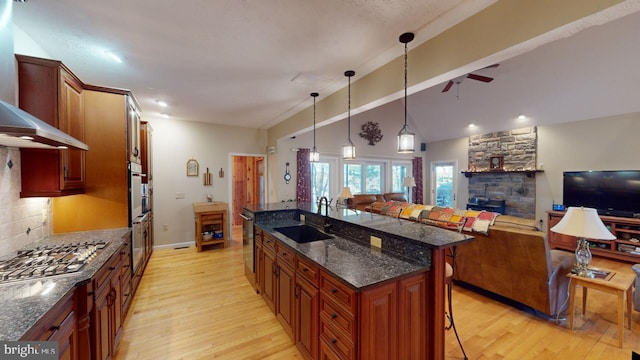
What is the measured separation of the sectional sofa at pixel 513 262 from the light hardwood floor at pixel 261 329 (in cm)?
20

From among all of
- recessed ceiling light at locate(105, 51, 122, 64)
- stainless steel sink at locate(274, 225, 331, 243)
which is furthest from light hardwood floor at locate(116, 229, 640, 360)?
recessed ceiling light at locate(105, 51, 122, 64)

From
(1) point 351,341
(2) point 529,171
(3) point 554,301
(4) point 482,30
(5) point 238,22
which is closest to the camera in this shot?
(1) point 351,341

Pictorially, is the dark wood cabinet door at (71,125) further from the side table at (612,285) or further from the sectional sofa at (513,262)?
the side table at (612,285)

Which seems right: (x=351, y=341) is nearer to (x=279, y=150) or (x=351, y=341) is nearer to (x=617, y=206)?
(x=279, y=150)

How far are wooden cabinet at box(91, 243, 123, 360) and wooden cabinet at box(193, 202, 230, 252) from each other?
2727 mm

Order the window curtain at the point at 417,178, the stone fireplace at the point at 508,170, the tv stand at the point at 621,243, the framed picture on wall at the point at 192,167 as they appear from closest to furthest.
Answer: the tv stand at the point at 621,243
the framed picture on wall at the point at 192,167
the stone fireplace at the point at 508,170
the window curtain at the point at 417,178

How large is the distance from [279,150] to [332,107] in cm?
259

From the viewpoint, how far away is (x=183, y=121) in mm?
5312

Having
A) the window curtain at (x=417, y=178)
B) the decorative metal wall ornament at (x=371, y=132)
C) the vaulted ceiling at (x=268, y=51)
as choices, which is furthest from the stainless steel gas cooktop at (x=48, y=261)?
the window curtain at (x=417, y=178)

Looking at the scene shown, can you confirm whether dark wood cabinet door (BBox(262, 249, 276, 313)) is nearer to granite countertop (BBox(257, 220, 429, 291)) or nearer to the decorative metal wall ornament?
granite countertop (BBox(257, 220, 429, 291))

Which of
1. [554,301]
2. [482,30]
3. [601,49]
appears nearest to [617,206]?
[601,49]

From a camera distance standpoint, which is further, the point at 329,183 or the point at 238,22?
the point at 329,183

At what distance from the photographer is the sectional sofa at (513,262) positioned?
250cm

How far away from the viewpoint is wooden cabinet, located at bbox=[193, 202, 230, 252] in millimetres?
4906
